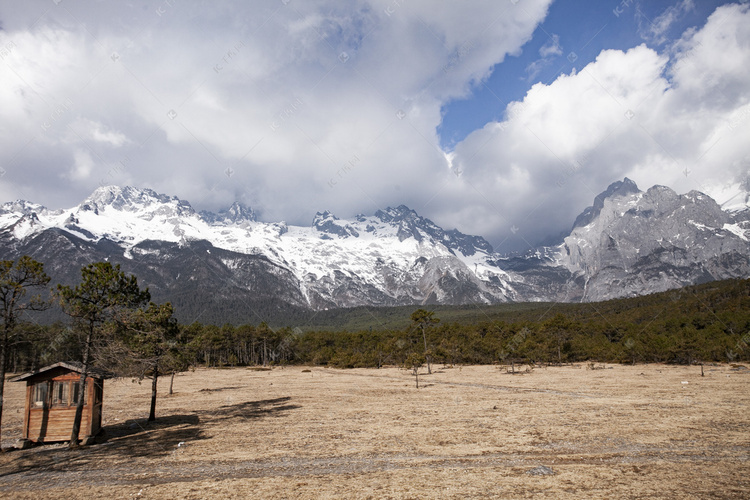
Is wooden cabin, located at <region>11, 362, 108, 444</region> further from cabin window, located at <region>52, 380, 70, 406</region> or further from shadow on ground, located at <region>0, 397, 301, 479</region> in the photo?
shadow on ground, located at <region>0, 397, 301, 479</region>

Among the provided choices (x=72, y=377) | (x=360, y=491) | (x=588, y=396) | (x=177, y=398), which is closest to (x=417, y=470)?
(x=360, y=491)

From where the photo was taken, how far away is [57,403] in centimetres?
2280

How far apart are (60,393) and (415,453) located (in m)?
21.5

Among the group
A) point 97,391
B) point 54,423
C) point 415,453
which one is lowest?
point 415,453

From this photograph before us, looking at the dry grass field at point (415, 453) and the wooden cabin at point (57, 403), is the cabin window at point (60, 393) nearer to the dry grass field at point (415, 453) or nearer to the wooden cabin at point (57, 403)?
the wooden cabin at point (57, 403)

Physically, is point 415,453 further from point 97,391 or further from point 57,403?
point 57,403

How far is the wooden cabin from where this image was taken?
2222 centimetres

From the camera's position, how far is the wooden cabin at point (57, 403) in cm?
2222

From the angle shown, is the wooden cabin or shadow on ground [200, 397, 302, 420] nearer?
Answer: the wooden cabin

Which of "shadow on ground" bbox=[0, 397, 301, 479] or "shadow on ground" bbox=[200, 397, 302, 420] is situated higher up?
"shadow on ground" bbox=[0, 397, 301, 479]

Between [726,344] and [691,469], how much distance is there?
80.9 meters

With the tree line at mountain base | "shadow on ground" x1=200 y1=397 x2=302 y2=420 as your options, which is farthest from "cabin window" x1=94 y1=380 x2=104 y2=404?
the tree line at mountain base

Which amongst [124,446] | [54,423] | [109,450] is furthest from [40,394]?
[124,446]

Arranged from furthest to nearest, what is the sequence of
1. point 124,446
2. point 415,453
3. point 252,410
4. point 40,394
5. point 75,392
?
A: point 252,410 < point 75,392 < point 40,394 < point 124,446 < point 415,453
